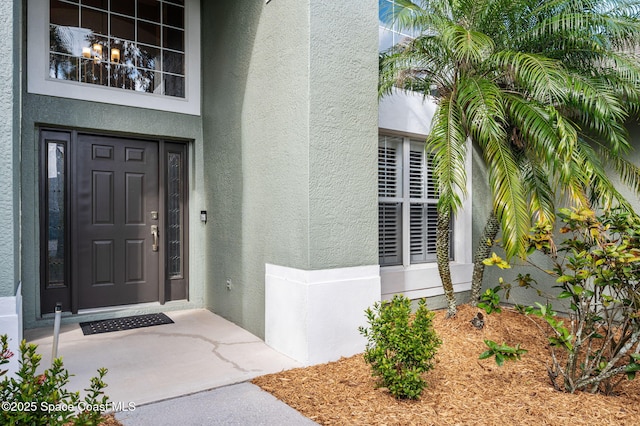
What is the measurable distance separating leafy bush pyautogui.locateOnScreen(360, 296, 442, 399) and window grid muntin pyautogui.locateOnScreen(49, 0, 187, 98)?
4147mm

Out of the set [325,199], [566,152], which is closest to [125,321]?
[325,199]

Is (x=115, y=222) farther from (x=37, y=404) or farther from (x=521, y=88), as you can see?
(x=521, y=88)

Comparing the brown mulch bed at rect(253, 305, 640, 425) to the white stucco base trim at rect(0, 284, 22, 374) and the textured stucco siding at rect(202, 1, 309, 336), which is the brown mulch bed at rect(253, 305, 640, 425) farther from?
the white stucco base trim at rect(0, 284, 22, 374)

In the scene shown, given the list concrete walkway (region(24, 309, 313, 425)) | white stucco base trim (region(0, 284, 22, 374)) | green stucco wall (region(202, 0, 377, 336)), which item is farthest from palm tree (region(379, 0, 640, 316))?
white stucco base trim (region(0, 284, 22, 374))

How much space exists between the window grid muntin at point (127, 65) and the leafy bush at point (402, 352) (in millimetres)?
4147

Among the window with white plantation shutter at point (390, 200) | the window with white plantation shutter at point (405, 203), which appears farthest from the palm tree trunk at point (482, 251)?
the window with white plantation shutter at point (390, 200)

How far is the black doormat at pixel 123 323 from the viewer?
4.71 m

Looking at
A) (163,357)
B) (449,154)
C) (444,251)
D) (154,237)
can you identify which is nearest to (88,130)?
(154,237)

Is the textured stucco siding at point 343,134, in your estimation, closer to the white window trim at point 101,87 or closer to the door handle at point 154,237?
the white window trim at point 101,87

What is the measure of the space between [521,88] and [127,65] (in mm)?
4705

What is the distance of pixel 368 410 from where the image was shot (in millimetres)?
2943

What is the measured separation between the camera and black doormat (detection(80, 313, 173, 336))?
186 inches

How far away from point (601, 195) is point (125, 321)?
544 centimetres

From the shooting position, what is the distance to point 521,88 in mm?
4699
